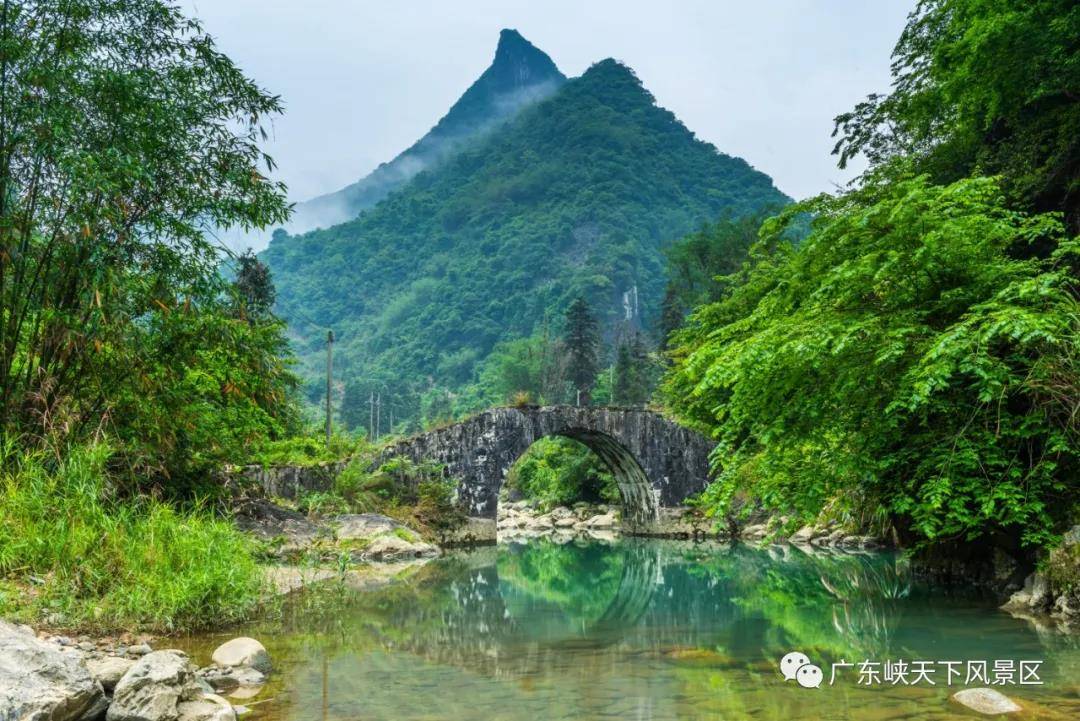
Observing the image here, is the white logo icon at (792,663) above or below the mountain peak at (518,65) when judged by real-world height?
below

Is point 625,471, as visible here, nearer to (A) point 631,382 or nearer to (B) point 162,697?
(A) point 631,382

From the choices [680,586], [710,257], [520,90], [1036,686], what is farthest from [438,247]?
[1036,686]

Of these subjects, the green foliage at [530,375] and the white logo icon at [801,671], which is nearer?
the white logo icon at [801,671]

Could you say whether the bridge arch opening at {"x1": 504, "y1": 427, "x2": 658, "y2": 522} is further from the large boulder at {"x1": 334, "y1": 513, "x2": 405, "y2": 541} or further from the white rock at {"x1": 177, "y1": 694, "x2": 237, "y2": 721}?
the white rock at {"x1": 177, "y1": 694, "x2": 237, "y2": 721}

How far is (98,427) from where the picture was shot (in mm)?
7652

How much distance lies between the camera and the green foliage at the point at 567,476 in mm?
28062

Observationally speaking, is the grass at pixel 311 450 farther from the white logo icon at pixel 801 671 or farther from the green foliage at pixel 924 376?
the white logo icon at pixel 801 671

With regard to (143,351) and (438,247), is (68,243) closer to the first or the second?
(143,351)

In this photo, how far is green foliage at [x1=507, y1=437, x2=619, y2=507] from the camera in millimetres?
28062

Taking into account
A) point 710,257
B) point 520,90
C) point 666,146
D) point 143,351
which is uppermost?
point 520,90

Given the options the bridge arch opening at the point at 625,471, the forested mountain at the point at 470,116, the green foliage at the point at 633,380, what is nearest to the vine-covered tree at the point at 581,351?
the green foliage at the point at 633,380

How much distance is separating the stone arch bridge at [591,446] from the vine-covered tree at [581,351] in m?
16.0

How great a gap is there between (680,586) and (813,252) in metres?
5.60

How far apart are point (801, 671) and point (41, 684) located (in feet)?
14.7
